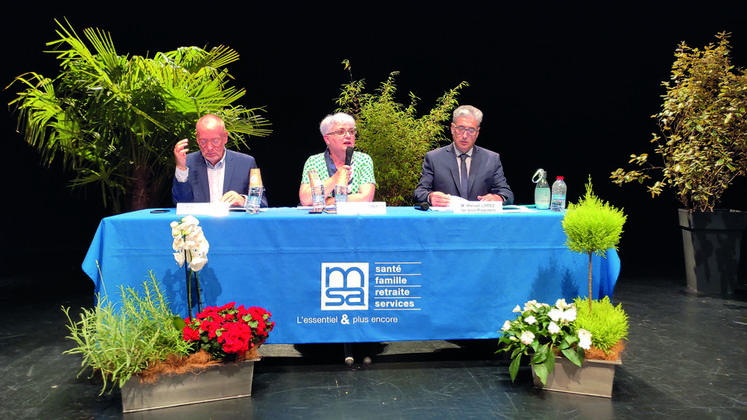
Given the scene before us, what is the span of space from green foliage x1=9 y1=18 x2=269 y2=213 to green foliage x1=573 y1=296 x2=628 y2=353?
98.4 inches

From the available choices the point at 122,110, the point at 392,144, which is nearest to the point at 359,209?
the point at 122,110

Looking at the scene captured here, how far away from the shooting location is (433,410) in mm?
2285

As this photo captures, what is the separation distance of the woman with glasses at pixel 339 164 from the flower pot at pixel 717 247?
9.48 ft

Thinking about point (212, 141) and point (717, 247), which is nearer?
point (212, 141)

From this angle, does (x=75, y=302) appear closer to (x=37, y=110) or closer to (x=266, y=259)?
(x=37, y=110)

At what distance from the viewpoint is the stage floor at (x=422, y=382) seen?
7.44 feet

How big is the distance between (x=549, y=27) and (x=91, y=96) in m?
5.02

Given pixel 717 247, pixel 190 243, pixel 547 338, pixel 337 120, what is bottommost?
pixel 547 338

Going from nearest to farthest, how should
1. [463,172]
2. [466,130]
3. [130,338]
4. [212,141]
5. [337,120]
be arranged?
[130,338] → [212,141] → [337,120] → [466,130] → [463,172]

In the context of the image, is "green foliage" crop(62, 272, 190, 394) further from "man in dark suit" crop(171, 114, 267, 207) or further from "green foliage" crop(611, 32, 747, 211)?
"green foliage" crop(611, 32, 747, 211)

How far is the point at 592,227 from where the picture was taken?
244 cm

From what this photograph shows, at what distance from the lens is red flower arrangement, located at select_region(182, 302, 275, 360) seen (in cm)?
230

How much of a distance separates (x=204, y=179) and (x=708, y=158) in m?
3.81

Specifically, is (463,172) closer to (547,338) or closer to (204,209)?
(547,338)
